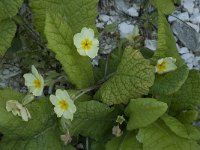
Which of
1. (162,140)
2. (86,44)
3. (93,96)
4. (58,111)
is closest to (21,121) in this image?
(58,111)

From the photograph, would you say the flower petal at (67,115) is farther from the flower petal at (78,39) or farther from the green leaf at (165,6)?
the green leaf at (165,6)

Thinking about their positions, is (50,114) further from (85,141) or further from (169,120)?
(169,120)

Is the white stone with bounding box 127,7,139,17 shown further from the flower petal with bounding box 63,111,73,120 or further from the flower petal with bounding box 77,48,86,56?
the flower petal with bounding box 63,111,73,120

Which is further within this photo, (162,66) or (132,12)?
(132,12)

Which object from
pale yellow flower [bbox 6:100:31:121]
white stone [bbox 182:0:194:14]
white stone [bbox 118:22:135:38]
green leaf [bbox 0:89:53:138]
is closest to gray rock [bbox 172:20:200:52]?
white stone [bbox 182:0:194:14]

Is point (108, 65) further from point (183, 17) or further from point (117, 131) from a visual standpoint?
point (183, 17)

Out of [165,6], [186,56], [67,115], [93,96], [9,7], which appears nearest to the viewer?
[67,115]
